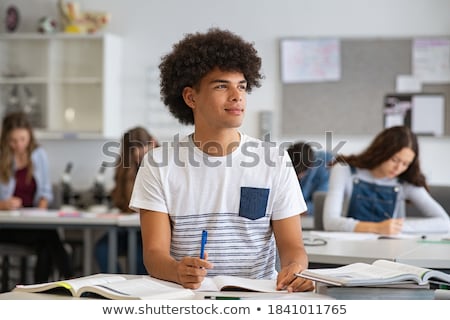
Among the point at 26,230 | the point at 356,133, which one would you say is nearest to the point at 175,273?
the point at 26,230

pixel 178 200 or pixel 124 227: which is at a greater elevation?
pixel 178 200

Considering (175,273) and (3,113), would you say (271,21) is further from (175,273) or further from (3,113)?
(175,273)

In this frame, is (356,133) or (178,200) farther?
(356,133)

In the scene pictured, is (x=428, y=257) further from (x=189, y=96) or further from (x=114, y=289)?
(x=114, y=289)

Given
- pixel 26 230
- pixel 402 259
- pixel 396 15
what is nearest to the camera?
pixel 402 259

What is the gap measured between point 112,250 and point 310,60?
2.23m

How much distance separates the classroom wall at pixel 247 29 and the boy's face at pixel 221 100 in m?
3.69

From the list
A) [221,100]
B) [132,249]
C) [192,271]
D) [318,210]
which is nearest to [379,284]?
[192,271]

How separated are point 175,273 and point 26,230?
3347mm

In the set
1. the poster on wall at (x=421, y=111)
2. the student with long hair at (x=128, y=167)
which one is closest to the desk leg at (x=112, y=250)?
the student with long hair at (x=128, y=167)

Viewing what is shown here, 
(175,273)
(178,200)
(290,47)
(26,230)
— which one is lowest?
(26,230)

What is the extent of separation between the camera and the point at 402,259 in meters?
2.78
